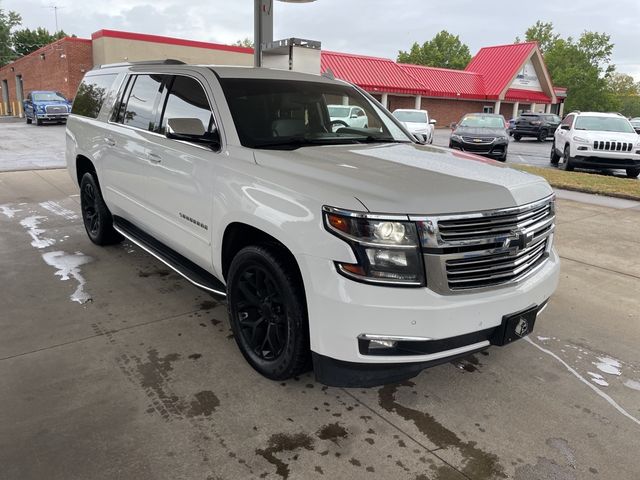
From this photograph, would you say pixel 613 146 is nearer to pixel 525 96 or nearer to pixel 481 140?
pixel 481 140

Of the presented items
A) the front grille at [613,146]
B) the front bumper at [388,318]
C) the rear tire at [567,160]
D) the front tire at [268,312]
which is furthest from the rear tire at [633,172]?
the front tire at [268,312]

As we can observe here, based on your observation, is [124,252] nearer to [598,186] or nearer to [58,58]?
[598,186]

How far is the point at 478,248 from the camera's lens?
8.82 ft

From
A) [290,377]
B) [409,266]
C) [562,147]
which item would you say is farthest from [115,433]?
[562,147]

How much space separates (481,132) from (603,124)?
3.87m

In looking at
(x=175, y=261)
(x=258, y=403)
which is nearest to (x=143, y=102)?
(x=175, y=261)

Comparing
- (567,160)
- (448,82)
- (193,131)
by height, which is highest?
(448,82)

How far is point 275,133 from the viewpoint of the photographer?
366 centimetres

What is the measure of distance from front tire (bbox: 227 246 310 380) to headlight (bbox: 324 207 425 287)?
444 mm

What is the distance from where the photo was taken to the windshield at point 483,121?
18453 millimetres

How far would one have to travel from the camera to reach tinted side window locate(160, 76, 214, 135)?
3.72m

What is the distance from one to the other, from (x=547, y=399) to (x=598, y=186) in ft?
30.2

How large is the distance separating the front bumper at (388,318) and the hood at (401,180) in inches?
15.8

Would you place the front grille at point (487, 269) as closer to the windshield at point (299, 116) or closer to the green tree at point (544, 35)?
the windshield at point (299, 116)
